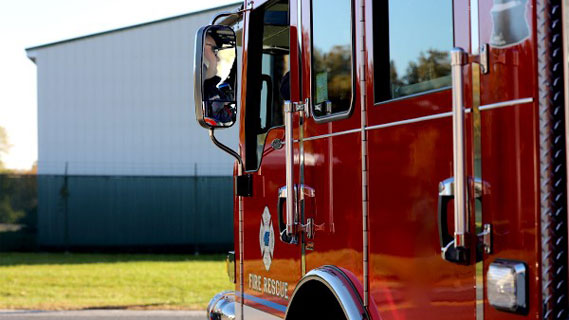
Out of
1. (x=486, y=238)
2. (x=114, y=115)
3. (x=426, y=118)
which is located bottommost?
(x=486, y=238)

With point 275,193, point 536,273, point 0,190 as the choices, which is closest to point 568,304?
point 536,273

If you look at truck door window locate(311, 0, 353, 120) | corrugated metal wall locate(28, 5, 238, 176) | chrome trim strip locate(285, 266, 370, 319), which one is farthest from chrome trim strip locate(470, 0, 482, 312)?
corrugated metal wall locate(28, 5, 238, 176)

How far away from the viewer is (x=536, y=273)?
211cm

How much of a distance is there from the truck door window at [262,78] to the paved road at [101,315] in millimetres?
6127

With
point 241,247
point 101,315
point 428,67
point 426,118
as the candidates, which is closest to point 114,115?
point 101,315

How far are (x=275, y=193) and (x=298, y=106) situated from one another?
543 mm

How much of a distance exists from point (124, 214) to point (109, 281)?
7.19m

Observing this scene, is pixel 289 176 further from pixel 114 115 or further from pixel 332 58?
pixel 114 115

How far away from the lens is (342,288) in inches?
127

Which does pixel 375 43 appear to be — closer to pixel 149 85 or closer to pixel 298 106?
pixel 298 106

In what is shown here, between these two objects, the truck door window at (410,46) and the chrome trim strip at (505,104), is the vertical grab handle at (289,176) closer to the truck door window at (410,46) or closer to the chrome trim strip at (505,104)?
the truck door window at (410,46)

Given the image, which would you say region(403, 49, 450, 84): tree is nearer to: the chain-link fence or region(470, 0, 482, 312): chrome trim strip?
region(470, 0, 482, 312): chrome trim strip

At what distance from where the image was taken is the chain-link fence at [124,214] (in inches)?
845

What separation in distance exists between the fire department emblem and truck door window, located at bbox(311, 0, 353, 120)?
825 mm
